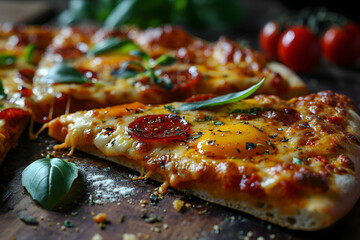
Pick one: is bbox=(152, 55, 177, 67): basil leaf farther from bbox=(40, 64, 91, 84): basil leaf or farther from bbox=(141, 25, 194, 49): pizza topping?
bbox=(141, 25, 194, 49): pizza topping

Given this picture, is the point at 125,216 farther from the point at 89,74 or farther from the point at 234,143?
the point at 89,74

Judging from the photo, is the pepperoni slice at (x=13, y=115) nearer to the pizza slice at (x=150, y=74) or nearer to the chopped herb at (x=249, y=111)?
the pizza slice at (x=150, y=74)

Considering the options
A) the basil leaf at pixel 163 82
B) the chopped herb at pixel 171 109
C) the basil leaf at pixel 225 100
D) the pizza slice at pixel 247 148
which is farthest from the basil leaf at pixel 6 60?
the basil leaf at pixel 225 100

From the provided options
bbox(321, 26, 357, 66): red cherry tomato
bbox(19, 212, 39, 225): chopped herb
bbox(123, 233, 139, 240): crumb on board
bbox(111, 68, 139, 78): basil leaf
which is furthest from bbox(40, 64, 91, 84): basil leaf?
bbox(321, 26, 357, 66): red cherry tomato

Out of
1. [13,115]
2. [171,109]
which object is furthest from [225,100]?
[13,115]

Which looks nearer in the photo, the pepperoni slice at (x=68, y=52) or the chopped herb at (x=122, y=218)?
the chopped herb at (x=122, y=218)

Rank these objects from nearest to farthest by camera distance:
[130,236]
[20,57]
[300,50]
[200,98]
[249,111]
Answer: [130,236] → [249,111] → [200,98] → [20,57] → [300,50]

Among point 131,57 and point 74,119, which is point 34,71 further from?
point 74,119
